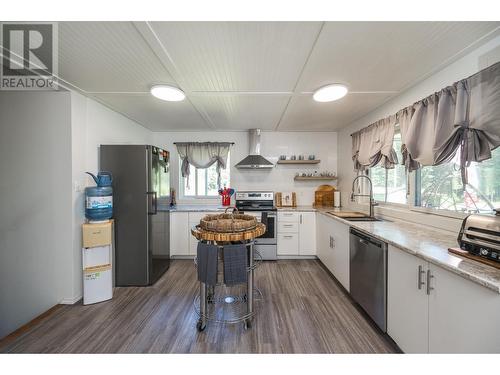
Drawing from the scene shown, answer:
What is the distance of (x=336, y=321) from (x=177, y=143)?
12.2 ft

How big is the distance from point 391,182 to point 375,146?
524 millimetres

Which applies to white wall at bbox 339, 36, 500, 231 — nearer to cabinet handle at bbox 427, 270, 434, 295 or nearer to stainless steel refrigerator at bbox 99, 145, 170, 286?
cabinet handle at bbox 427, 270, 434, 295

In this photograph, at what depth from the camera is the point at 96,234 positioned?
7.18 feet

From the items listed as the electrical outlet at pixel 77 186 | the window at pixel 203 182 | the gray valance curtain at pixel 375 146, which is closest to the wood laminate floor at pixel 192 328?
the electrical outlet at pixel 77 186

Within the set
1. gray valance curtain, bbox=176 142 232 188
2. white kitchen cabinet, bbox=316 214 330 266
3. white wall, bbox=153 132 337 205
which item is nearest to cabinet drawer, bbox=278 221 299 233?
white kitchen cabinet, bbox=316 214 330 266

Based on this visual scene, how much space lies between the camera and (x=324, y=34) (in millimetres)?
1339

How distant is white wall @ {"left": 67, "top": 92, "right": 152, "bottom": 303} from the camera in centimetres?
217

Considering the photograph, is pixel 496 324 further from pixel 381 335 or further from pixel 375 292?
pixel 381 335

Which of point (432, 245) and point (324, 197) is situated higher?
point (324, 197)

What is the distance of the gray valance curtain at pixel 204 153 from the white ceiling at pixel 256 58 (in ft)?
4.24

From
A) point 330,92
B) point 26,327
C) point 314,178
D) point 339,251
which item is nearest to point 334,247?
point 339,251

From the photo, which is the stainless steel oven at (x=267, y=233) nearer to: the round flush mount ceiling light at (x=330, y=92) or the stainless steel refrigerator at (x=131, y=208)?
the stainless steel refrigerator at (x=131, y=208)

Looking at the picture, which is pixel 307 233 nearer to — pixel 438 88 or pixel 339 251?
pixel 339 251

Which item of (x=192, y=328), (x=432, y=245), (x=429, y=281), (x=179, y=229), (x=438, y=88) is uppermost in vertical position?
(x=438, y=88)
